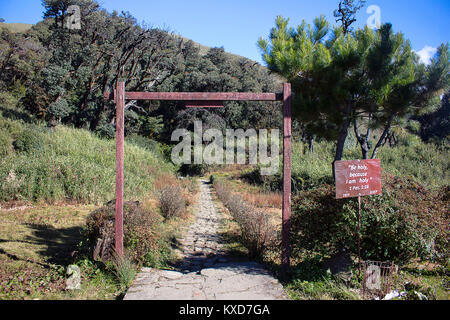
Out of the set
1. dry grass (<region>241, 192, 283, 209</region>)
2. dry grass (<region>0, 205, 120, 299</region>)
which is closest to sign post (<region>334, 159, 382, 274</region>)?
dry grass (<region>0, 205, 120, 299</region>)

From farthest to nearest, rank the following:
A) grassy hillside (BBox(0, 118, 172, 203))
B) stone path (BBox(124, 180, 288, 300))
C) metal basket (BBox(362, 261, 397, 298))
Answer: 1. grassy hillside (BBox(0, 118, 172, 203))
2. metal basket (BBox(362, 261, 397, 298))
3. stone path (BBox(124, 180, 288, 300))

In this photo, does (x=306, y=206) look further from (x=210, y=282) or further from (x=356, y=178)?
(x=210, y=282)

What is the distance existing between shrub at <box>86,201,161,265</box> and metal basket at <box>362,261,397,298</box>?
288 cm

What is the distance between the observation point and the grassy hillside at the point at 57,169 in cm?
859

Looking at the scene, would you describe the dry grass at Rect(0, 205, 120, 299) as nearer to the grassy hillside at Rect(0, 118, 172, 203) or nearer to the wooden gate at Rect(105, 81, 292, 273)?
the wooden gate at Rect(105, 81, 292, 273)

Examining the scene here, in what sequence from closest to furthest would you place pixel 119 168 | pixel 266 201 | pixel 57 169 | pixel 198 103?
pixel 119 168 → pixel 198 103 → pixel 57 169 → pixel 266 201

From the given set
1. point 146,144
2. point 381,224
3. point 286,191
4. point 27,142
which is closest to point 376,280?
point 381,224

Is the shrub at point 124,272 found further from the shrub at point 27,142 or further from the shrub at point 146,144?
the shrub at point 146,144

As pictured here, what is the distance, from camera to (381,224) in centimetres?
387

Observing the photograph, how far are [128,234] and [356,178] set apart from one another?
3204 millimetres

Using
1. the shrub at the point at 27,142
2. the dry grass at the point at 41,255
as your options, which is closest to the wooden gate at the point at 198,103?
the dry grass at the point at 41,255

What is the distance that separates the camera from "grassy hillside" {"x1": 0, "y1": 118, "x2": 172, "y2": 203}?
859 cm

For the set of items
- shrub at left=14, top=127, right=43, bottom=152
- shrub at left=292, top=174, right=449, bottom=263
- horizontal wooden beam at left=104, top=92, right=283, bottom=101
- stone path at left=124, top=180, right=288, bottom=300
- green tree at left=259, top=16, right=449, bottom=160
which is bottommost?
stone path at left=124, top=180, right=288, bottom=300

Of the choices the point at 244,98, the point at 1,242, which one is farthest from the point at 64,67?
the point at 244,98
